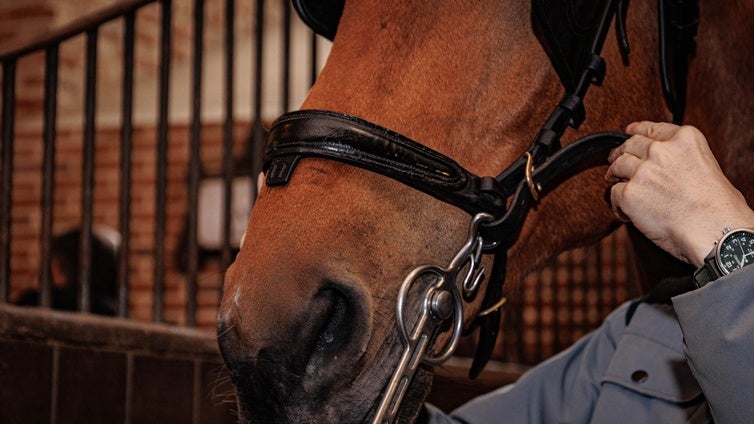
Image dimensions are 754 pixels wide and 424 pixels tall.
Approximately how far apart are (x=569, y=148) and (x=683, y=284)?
0.30 meters

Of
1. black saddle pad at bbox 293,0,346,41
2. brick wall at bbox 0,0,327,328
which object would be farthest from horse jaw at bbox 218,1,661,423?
brick wall at bbox 0,0,327,328

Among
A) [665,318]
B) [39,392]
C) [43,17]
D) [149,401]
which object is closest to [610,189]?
[665,318]

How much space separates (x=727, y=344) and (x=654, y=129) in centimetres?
27

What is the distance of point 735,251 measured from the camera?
83cm

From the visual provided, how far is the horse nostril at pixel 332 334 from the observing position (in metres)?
0.83

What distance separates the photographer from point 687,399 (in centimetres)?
111


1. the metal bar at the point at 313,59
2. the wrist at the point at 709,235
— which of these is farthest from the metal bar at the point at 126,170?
the wrist at the point at 709,235

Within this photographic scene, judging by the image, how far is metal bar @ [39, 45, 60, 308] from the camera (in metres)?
2.15

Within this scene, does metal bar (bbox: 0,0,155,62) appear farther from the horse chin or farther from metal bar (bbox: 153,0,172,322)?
the horse chin

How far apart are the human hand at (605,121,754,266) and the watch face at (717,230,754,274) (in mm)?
17

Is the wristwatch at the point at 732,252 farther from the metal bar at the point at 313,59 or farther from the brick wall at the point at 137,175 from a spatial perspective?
the brick wall at the point at 137,175

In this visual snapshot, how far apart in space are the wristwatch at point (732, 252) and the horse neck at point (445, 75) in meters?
0.24

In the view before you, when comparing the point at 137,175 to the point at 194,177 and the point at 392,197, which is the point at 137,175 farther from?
the point at 392,197

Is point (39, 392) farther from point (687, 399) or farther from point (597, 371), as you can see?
point (687, 399)
